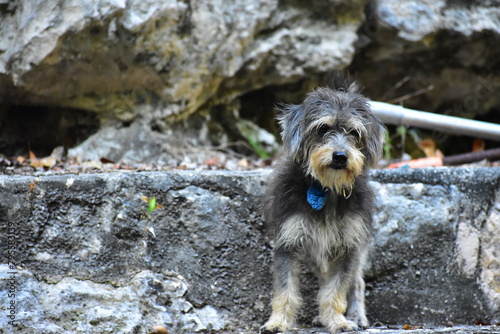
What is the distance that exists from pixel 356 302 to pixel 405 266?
2.11ft

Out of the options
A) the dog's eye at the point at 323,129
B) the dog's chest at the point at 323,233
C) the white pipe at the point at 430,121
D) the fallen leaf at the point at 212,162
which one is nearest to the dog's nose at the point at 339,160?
the dog's eye at the point at 323,129

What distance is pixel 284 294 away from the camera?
4656 mm

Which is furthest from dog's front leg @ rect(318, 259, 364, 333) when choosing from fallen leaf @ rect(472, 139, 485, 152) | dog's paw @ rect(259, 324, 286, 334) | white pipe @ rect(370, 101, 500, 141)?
fallen leaf @ rect(472, 139, 485, 152)

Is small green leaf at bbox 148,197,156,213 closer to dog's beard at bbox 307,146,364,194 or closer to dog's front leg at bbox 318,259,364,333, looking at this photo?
dog's beard at bbox 307,146,364,194

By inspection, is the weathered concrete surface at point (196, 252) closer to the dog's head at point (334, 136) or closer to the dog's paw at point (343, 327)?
the dog's paw at point (343, 327)

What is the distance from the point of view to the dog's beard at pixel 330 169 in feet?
14.3

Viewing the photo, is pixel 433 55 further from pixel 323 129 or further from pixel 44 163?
pixel 44 163

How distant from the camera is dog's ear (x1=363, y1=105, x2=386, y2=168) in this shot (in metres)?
4.67

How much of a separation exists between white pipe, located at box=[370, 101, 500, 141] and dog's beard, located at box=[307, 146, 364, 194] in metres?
2.06

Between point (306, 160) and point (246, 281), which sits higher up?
point (306, 160)

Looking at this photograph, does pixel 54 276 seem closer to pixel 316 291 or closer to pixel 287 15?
pixel 316 291

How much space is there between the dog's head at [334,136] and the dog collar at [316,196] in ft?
0.32

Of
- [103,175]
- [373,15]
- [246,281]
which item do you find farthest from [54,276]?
[373,15]

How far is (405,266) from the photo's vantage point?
212 inches
